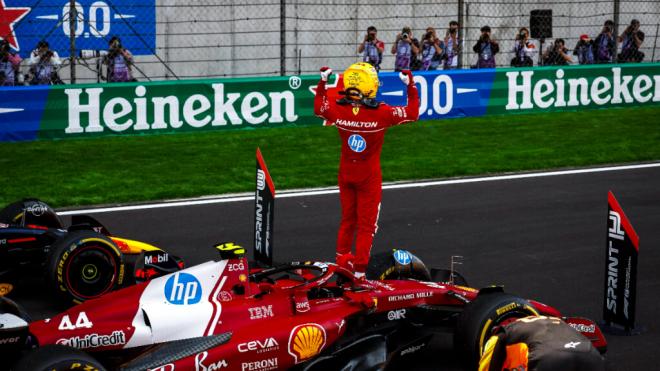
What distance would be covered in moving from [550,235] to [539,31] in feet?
36.6

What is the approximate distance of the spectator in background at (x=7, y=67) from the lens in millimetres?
16438

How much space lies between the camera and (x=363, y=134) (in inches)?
355

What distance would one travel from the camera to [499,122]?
18.1 m

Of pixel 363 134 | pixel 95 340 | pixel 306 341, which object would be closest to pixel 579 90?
pixel 363 134

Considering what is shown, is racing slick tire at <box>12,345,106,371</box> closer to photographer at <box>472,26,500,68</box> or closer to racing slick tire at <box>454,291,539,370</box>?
racing slick tire at <box>454,291,539,370</box>

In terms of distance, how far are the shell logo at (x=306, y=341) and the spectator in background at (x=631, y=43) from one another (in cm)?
1465

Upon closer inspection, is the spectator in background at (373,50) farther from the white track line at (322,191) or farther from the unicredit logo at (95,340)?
the unicredit logo at (95,340)

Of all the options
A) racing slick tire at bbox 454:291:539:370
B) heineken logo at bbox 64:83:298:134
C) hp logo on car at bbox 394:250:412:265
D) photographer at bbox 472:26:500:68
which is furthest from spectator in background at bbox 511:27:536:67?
racing slick tire at bbox 454:291:539:370

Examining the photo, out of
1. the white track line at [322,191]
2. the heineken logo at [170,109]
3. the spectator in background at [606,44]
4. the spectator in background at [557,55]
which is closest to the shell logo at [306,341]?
the white track line at [322,191]

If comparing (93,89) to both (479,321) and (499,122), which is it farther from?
(479,321)

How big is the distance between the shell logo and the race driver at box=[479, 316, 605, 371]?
2.48 metres

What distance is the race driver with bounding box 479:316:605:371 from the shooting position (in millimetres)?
4254

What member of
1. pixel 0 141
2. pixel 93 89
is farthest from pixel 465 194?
pixel 0 141

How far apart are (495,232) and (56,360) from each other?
643 centimetres
